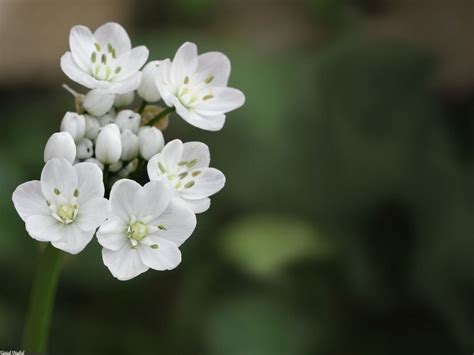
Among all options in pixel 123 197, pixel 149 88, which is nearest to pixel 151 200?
pixel 123 197

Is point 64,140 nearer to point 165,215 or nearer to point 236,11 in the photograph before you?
point 165,215

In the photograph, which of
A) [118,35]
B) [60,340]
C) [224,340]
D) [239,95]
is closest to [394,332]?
[224,340]

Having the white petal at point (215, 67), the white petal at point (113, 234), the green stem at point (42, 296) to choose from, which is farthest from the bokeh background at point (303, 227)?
the white petal at point (113, 234)

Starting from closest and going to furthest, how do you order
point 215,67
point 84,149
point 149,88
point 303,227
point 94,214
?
point 94,214 → point 84,149 → point 149,88 → point 215,67 → point 303,227

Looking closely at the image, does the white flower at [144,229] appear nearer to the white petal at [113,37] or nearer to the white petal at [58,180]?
the white petal at [58,180]

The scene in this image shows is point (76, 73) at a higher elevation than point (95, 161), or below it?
higher

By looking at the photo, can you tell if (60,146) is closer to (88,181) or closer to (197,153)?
(88,181)
